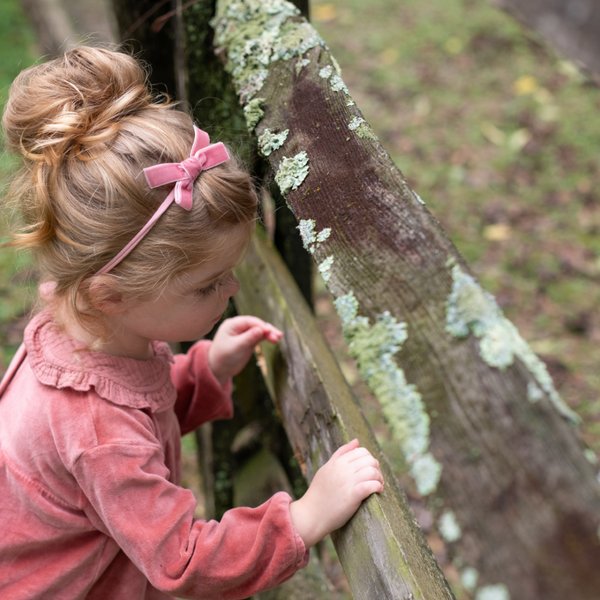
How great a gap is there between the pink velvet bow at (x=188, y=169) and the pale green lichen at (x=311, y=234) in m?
0.24

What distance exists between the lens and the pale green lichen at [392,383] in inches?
37.8

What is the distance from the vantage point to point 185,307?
120 cm

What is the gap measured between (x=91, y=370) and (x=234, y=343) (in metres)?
0.43

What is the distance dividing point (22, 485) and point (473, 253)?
315 centimetres

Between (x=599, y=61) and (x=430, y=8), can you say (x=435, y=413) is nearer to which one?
(x=599, y=61)

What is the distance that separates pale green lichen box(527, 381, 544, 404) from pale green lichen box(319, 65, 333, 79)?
65cm

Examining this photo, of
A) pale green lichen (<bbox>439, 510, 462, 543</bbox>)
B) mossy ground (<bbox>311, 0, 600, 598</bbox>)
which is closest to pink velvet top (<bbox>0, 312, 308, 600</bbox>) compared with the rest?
pale green lichen (<bbox>439, 510, 462, 543</bbox>)

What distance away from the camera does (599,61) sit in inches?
66.0

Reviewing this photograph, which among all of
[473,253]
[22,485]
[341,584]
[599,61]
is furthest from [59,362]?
[473,253]

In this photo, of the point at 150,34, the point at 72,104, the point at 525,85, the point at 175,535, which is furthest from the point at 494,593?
the point at 525,85

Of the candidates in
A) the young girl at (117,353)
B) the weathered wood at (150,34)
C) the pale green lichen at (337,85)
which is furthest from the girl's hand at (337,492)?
the weathered wood at (150,34)

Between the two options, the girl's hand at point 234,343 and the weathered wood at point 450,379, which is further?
the girl's hand at point 234,343

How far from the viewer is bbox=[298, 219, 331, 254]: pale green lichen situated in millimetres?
1006

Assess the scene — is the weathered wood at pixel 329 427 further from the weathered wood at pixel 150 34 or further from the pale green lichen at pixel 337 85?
the weathered wood at pixel 150 34
